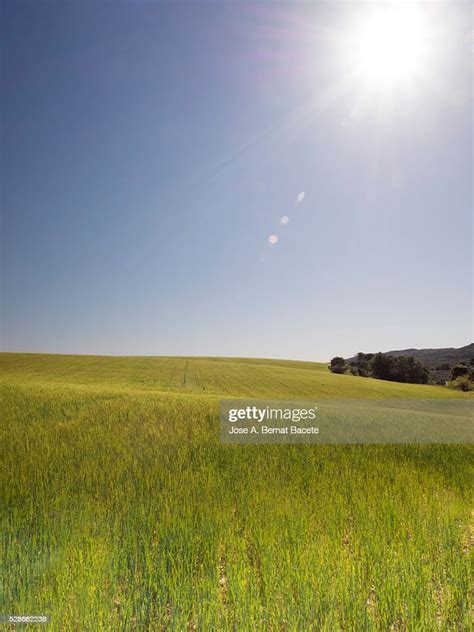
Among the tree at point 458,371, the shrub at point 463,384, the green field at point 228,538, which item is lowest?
the shrub at point 463,384

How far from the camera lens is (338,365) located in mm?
93188

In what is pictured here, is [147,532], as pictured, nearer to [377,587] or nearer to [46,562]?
[46,562]

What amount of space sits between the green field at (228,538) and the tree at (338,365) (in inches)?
3484

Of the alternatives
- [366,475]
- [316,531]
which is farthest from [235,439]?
[316,531]

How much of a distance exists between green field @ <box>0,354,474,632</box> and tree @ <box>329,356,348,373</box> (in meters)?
88.5

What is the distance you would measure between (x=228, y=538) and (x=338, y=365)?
94.7m

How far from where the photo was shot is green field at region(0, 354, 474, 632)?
10.2 ft

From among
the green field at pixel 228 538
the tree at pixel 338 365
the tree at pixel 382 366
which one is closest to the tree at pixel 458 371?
the tree at pixel 382 366

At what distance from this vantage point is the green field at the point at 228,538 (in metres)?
3.11

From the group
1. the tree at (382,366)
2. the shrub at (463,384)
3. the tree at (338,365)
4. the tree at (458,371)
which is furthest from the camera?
Answer: the tree at (338,365)

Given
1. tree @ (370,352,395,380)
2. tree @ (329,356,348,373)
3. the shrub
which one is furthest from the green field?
tree @ (329,356,348,373)

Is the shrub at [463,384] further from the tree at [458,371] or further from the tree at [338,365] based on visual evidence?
the tree at [338,365]

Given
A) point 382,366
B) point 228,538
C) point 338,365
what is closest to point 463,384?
point 382,366

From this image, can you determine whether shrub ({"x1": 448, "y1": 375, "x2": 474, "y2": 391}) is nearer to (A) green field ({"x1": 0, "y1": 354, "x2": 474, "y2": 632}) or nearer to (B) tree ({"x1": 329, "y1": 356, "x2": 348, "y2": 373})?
(B) tree ({"x1": 329, "y1": 356, "x2": 348, "y2": 373})
